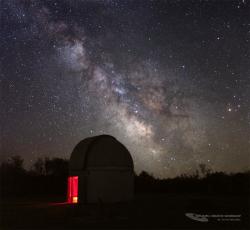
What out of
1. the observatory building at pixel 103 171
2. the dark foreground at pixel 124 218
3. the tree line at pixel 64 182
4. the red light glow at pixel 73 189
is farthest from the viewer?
the tree line at pixel 64 182

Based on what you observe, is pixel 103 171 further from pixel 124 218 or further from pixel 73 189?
pixel 124 218

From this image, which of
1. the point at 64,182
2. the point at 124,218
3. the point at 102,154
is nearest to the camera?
the point at 124,218

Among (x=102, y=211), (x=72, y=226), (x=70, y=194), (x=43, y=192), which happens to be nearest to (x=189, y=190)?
(x=43, y=192)

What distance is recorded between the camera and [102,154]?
68.7ft

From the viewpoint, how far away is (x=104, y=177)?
68.4ft

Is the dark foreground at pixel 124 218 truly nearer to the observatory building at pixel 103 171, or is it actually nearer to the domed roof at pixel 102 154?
the observatory building at pixel 103 171

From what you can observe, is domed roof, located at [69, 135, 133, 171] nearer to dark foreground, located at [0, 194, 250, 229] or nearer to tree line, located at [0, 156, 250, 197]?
dark foreground, located at [0, 194, 250, 229]

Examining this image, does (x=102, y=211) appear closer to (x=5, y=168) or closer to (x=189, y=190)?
(x=189, y=190)

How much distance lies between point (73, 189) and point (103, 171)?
2.71m

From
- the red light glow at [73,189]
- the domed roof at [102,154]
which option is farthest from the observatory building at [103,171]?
the red light glow at [73,189]

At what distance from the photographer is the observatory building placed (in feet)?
68.3

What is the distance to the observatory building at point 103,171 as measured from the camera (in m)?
20.8

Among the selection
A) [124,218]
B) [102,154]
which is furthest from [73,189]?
[124,218]

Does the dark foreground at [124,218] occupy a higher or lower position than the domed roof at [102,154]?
lower
